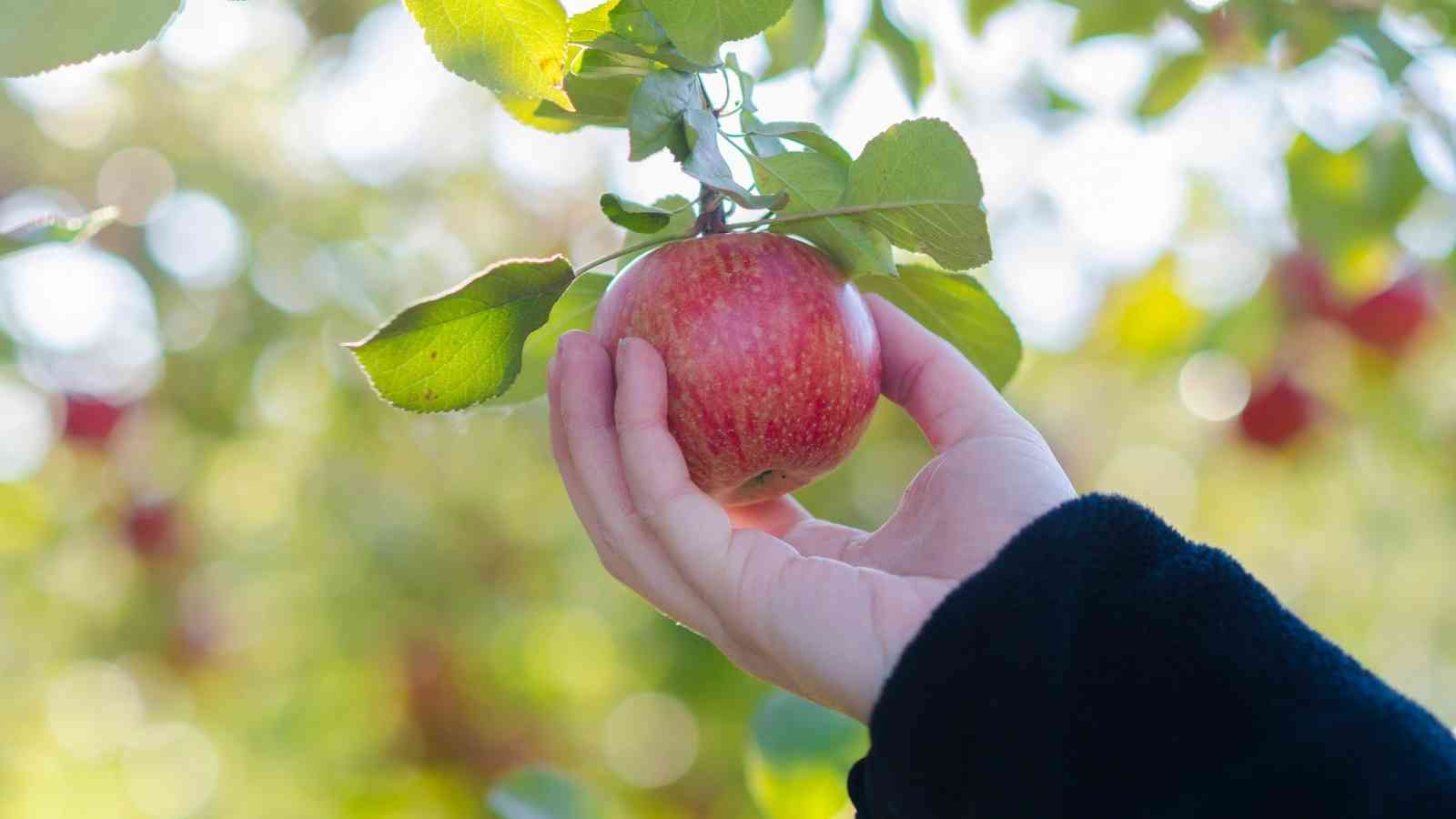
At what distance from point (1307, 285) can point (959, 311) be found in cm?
177

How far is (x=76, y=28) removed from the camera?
0.56m

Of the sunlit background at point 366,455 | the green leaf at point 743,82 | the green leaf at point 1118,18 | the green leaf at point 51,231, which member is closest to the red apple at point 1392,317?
the sunlit background at point 366,455

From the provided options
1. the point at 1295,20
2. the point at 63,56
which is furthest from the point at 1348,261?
the point at 63,56

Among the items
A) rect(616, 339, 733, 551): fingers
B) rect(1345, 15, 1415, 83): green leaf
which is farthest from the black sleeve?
rect(1345, 15, 1415, 83): green leaf

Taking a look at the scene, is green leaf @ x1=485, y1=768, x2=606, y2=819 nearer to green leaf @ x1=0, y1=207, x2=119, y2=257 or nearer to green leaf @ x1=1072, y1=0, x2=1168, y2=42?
green leaf @ x1=0, y1=207, x2=119, y2=257

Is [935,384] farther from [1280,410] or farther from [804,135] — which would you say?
[1280,410]

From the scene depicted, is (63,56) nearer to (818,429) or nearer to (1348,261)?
(818,429)

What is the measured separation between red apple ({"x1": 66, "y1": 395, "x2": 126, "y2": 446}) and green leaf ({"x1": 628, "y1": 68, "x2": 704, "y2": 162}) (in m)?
2.07

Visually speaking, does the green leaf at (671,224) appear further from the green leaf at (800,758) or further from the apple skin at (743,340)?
the green leaf at (800,758)

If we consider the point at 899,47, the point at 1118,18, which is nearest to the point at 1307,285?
the point at 1118,18

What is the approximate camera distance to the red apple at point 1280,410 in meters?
2.43

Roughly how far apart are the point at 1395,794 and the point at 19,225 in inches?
30.0

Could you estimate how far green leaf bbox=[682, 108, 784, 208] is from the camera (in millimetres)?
616

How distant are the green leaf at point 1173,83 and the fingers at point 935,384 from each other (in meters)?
0.74
